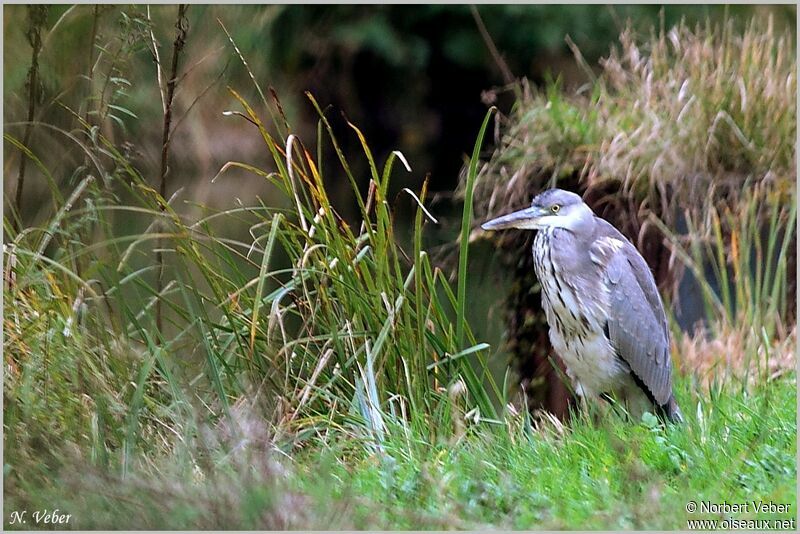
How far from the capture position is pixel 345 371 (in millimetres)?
4031

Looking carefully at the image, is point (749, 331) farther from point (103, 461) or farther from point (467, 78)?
point (467, 78)

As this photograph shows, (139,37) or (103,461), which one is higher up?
(139,37)

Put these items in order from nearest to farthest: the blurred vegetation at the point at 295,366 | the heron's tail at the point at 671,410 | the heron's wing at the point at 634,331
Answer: the blurred vegetation at the point at 295,366
the heron's tail at the point at 671,410
the heron's wing at the point at 634,331

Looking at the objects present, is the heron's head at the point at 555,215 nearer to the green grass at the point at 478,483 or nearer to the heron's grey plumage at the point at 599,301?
the heron's grey plumage at the point at 599,301

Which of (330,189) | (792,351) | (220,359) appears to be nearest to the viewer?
(220,359)

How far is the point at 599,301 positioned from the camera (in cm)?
446

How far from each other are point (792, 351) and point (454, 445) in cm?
254

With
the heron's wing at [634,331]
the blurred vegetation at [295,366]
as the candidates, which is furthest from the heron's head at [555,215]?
the blurred vegetation at [295,366]

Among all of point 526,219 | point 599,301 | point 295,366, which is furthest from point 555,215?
point 295,366

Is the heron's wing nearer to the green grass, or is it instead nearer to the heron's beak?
the heron's beak

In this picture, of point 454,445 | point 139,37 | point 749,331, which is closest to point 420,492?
point 454,445

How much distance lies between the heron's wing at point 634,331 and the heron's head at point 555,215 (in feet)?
0.71

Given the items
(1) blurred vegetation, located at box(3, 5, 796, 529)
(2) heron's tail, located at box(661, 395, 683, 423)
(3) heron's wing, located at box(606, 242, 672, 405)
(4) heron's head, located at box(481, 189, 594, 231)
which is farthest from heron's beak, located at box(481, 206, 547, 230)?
(2) heron's tail, located at box(661, 395, 683, 423)

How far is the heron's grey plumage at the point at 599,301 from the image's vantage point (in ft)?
14.7
